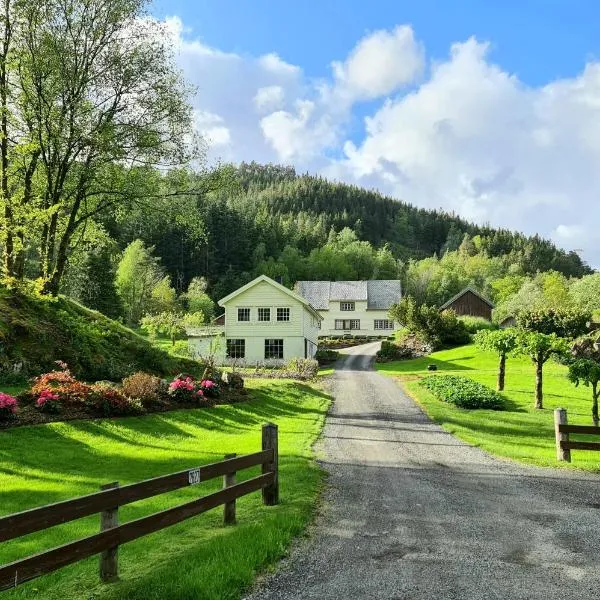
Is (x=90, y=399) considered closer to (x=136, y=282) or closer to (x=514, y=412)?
(x=514, y=412)

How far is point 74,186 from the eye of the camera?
23.4 m

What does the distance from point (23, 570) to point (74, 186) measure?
21.8 meters

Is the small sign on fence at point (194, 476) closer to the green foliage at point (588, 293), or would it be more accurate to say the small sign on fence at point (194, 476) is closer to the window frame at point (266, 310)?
the window frame at point (266, 310)

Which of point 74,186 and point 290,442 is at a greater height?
point 74,186

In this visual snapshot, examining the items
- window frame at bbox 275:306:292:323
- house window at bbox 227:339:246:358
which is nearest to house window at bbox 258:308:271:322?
window frame at bbox 275:306:292:323

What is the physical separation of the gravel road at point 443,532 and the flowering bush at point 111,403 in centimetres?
620

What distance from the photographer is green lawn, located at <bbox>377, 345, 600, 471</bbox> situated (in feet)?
47.8

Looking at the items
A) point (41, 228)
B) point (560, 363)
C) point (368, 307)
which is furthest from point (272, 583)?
point (368, 307)

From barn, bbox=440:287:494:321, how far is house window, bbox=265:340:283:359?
30.8m

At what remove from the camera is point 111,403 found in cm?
1557

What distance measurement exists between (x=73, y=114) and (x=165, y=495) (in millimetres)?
17736

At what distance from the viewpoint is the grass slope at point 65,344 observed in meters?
19.0

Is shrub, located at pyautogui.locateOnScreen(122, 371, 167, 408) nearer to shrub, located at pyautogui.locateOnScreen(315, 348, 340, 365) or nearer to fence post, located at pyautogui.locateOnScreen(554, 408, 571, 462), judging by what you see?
fence post, located at pyautogui.locateOnScreen(554, 408, 571, 462)

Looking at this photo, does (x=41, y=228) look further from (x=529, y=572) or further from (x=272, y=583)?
(x=529, y=572)
